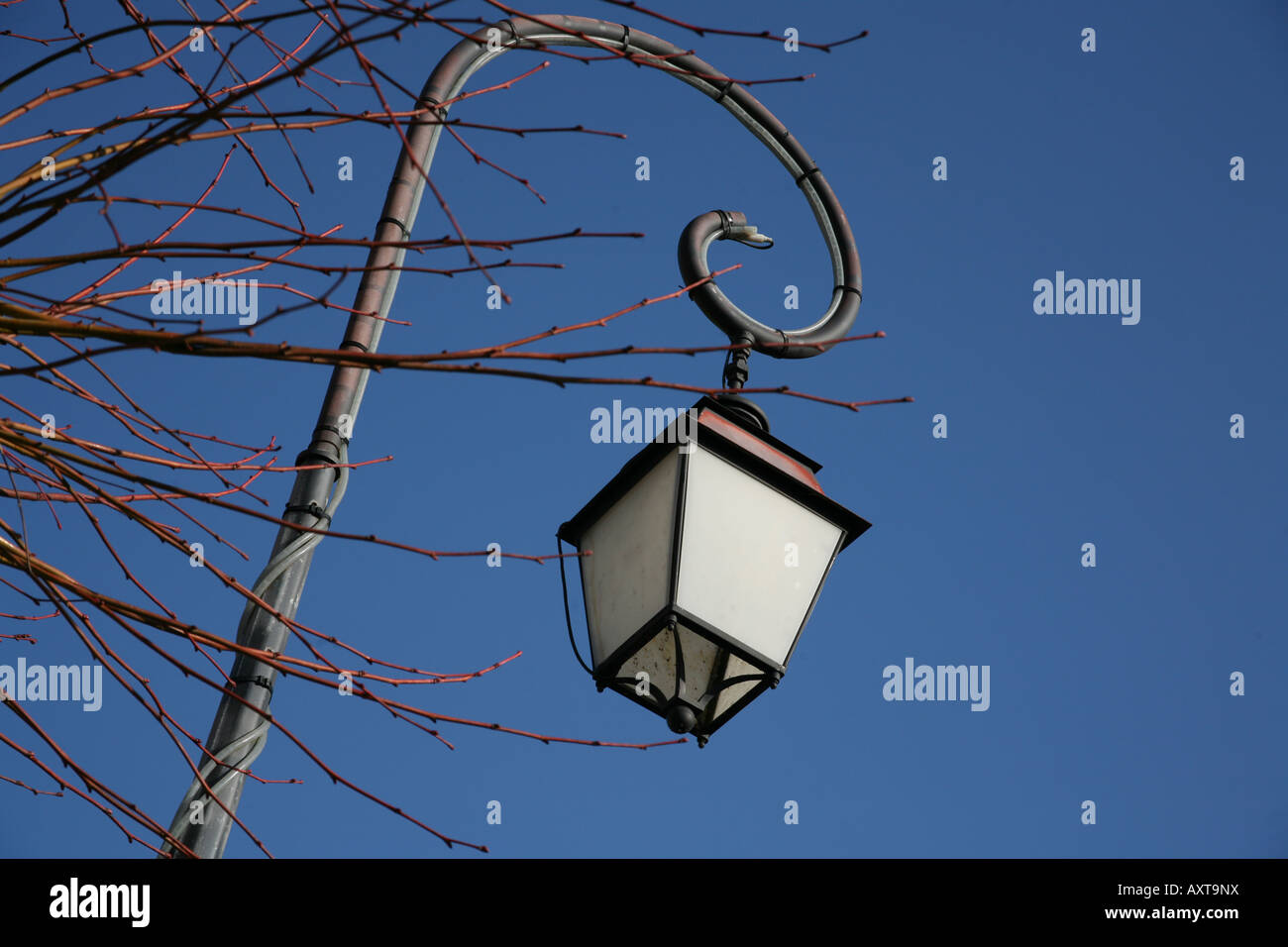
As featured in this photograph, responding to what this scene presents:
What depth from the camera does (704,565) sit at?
2.90 meters

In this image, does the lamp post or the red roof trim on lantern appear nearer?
the lamp post

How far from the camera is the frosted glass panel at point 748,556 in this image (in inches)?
114

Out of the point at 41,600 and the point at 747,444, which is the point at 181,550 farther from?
the point at 747,444

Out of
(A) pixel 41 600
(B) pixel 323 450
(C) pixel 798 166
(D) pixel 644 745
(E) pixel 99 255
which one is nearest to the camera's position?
(E) pixel 99 255

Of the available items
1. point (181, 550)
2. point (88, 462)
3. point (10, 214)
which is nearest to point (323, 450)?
point (181, 550)

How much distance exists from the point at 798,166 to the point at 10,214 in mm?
2666

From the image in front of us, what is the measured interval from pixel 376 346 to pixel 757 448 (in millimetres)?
930

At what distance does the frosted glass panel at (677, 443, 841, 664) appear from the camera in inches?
114

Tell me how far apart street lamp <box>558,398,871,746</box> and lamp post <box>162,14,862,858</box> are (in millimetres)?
18

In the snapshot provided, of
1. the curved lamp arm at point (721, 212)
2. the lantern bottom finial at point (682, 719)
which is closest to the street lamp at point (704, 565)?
→ the lantern bottom finial at point (682, 719)

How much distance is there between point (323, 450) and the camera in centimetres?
280

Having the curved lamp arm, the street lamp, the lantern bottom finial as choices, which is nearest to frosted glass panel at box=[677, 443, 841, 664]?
the street lamp

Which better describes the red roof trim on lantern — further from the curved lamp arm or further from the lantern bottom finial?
the lantern bottom finial

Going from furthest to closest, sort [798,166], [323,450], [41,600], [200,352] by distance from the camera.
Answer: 1. [798,166]
2. [41,600]
3. [323,450]
4. [200,352]
